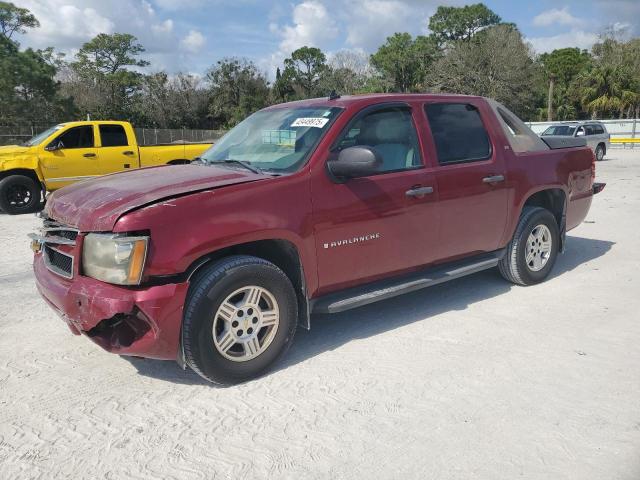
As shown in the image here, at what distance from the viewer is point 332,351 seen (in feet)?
13.2

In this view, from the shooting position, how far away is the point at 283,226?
358 centimetres

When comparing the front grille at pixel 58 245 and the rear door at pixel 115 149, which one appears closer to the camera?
the front grille at pixel 58 245

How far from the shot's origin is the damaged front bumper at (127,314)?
3137 millimetres

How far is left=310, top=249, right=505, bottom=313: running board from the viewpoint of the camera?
12.8 feet

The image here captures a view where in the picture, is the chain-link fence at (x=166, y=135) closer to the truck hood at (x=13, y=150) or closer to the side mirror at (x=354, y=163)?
the truck hood at (x=13, y=150)

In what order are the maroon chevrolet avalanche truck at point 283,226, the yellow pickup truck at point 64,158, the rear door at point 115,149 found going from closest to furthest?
the maroon chevrolet avalanche truck at point 283,226
the yellow pickup truck at point 64,158
the rear door at point 115,149

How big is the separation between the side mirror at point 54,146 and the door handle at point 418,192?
9.40 metres

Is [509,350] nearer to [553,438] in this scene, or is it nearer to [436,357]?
[436,357]

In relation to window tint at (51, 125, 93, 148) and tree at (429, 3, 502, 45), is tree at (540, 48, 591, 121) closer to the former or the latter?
tree at (429, 3, 502, 45)

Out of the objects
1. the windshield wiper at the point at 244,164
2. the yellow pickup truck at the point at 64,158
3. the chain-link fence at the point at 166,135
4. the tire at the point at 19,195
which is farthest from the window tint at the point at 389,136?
the chain-link fence at the point at 166,135

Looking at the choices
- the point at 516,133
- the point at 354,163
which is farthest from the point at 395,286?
the point at 516,133

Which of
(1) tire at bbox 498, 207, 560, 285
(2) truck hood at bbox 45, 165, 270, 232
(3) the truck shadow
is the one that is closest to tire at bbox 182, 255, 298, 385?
(3) the truck shadow

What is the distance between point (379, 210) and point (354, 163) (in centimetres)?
50

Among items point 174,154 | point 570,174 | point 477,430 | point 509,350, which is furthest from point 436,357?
point 174,154
